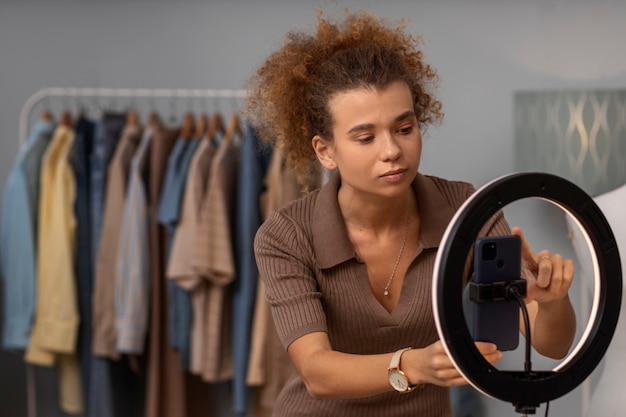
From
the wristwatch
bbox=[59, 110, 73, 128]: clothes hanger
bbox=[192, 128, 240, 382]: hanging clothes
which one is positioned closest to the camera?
the wristwatch

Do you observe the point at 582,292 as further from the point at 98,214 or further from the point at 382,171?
the point at 98,214

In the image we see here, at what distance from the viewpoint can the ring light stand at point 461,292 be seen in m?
1.05

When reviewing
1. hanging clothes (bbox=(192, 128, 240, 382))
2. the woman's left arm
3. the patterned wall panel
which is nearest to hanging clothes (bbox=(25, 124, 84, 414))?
hanging clothes (bbox=(192, 128, 240, 382))

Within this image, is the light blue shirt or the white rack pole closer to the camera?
the light blue shirt

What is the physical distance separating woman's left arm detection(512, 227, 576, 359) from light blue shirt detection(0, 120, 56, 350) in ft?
7.17

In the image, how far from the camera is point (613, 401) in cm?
163

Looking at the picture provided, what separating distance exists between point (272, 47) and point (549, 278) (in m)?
2.40

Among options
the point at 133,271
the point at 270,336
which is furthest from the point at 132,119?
the point at 270,336

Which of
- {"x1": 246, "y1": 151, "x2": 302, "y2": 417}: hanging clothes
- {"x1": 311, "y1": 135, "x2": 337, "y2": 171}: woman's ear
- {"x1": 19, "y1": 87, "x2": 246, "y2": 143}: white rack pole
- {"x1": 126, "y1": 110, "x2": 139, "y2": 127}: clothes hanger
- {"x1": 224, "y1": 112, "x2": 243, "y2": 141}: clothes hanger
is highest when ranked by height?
{"x1": 19, "y1": 87, "x2": 246, "y2": 143}: white rack pole

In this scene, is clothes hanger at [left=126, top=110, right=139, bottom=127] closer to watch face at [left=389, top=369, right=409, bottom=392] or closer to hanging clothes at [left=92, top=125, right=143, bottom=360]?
hanging clothes at [left=92, top=125, right=143, bottom=360]

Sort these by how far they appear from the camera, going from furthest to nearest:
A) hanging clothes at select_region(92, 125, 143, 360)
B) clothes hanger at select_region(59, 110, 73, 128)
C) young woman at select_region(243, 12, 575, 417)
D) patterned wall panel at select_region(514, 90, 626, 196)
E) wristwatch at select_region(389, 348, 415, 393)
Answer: clothes hanger at select_region(59, 110, 73, 128), hanging clothes at select_region(92, 125, 143, 360), patterned wall panel at select_region(514, 90, 626, 196), young woman at select_region(243, 12, 575, 417), wristwatch at select_region(389, 348, 415, 393)

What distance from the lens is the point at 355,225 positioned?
1528 millimetres

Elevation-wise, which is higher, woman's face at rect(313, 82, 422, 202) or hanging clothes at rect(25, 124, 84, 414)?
woman's face at rect(313, 82, 422, 202)

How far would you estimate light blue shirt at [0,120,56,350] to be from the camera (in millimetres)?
3074
